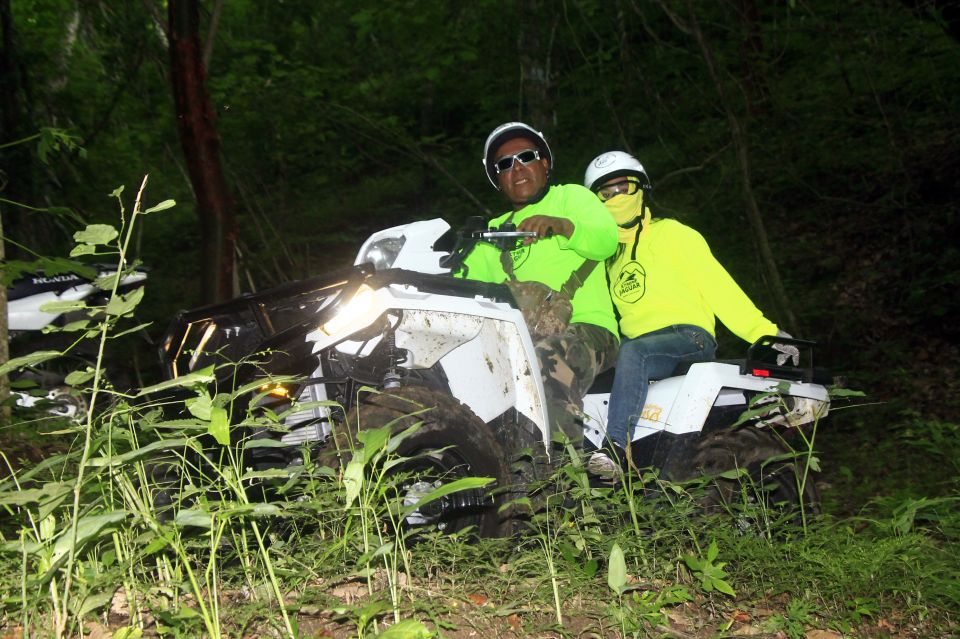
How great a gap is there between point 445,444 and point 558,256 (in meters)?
1.48

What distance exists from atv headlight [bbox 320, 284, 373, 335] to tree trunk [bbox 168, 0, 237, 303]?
3231 mm

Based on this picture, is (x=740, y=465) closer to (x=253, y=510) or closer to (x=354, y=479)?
(x=354, y=479)

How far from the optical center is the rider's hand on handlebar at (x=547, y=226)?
175 inches

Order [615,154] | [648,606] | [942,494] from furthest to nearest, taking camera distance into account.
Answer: [942,494]
[615,154]
[648,606]

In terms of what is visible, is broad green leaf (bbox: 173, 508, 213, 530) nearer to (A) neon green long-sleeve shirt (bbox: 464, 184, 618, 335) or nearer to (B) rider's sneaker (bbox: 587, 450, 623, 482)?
(B) rider's sneaker (bbox: 587, 450, 623, 482)

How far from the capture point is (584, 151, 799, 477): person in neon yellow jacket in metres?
4.62

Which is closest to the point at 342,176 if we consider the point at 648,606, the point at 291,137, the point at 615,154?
the point at 291,137

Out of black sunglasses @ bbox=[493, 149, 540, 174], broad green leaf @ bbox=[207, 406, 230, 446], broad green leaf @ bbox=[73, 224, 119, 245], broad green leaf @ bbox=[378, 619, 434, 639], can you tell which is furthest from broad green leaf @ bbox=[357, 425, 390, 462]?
black sunglasses @ bbox=[493, 149, 540, 174]

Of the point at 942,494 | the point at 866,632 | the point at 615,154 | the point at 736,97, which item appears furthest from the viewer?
the point at 736,97

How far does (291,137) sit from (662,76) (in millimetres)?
4381

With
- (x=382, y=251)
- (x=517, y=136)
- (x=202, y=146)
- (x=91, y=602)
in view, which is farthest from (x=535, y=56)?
(x=91, y=602)

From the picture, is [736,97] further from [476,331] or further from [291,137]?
[476,331]

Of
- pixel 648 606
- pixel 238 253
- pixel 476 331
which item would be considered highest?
pixel 238 253

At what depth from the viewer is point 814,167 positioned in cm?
1299
